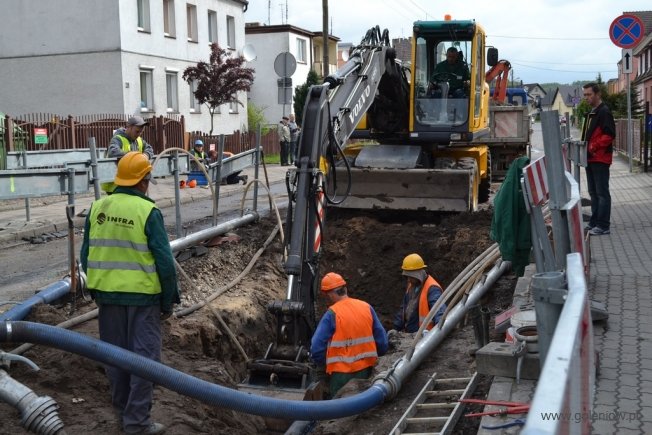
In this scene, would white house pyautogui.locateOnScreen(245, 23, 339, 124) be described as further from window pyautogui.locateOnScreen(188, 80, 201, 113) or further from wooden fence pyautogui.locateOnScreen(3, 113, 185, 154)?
wooden fence pyautogui.locateOnScreen(3, 113, 185, 154)

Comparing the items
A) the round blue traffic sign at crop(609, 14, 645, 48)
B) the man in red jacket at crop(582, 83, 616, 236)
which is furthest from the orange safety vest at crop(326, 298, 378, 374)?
the round blue traffic sign at crop(609, 14, 645, 48)

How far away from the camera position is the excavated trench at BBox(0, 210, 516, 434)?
6.01 m

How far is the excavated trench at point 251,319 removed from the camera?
601 centimetres

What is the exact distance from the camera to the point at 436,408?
592 cm

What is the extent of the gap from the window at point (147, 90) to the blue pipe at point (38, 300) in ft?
77.2

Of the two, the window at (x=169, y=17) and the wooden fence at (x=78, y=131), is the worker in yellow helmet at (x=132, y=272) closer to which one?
the wooden fence at (x=78, y=131)

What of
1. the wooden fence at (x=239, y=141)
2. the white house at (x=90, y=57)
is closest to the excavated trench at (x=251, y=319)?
the wooden fence at (x=239, y=141)

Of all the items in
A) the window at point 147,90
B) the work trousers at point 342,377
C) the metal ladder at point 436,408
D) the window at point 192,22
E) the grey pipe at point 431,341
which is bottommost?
the work trousers at point 342,377

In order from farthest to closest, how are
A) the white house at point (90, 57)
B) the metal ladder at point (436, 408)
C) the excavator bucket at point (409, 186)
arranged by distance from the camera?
the white house at point (90, 57) < the excavator bucket at point (409, 186) < the metal ladder at point (436, 408)

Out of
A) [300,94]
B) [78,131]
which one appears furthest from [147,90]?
[300,94]

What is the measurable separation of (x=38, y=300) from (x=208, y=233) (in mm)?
3649

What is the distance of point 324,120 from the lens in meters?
8.59

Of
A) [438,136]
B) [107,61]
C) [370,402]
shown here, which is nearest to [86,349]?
[370,402]

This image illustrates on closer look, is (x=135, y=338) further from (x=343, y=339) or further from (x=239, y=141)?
(x=239, y=141)
